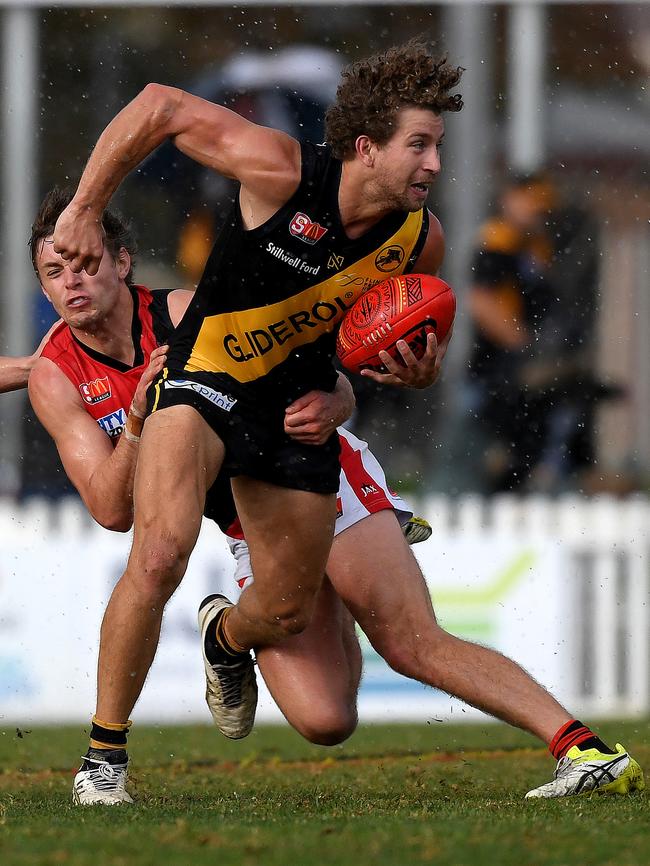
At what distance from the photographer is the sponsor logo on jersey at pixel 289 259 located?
515cm

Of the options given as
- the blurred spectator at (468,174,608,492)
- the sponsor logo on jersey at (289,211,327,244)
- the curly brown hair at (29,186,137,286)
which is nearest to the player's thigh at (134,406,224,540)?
the sponsor logo on jersey at (289,211,327,244)

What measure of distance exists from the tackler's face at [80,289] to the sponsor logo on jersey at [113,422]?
348 mm

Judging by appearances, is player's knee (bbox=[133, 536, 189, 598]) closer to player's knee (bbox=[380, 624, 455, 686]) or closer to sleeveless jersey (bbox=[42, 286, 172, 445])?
sleeveless jersey (bbox=[42, 286, 172, 445])

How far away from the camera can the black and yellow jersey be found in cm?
516

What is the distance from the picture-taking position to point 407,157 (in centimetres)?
516

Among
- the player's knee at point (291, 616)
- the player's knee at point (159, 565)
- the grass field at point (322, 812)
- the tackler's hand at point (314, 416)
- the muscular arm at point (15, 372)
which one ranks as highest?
the muscular arm at point (15, 372)

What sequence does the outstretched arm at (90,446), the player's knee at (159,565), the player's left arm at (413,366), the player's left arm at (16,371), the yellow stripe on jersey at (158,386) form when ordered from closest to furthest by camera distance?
the player's knee at (159,565)
the player's left arm at (413,366)
the yellow stripe on jersey at (158,386)
the outstretched arm at (90,446)
the player's left arm at (16,371)

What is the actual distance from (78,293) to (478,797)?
237 centimetres

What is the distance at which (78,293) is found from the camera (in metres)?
5.77

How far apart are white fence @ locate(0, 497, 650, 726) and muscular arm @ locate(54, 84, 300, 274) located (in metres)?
5.09

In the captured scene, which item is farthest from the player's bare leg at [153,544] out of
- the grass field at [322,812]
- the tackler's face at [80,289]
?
the tackler's face at [80,289]

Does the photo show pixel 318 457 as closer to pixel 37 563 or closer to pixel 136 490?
pixel 136 490

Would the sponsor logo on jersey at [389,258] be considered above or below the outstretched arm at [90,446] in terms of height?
above

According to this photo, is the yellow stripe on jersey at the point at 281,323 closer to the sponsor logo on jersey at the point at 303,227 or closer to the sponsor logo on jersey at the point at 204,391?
the sponsor logo on jersey at the point at 204,391
